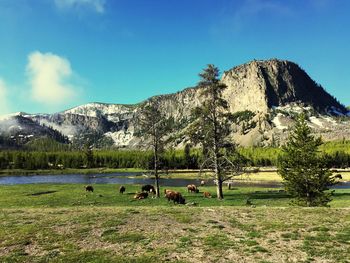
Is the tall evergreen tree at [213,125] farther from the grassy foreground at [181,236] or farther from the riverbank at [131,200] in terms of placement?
the grassy foreground at [181,236]

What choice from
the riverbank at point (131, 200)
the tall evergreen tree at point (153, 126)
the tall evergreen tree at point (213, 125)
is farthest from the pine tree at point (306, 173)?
the tall evergreen tree at point (153, 126)

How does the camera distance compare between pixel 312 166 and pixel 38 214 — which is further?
pixel 312 166

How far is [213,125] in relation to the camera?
159 feet

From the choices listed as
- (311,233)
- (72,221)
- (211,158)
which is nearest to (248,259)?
(311,233)

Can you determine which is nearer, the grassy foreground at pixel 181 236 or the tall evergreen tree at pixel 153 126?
the grassy foreground at pixel 181 236

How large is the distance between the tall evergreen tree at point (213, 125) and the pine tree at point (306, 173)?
12.5 meters

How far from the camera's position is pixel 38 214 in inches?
1065

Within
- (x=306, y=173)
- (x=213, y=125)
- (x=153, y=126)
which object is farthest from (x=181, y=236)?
(x=153, y=126)

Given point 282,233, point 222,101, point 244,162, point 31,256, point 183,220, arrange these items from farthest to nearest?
1. point 244,162
2. point 222,101
3. point 183,220
4. point 282,233
5. point 31,256

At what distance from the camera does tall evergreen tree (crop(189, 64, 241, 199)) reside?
48.1m

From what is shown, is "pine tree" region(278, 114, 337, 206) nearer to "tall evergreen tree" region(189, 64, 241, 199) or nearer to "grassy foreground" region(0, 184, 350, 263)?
"grassy foreground" region(0, 184, 350, 263)

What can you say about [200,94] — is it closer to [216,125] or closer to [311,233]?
[216,125]

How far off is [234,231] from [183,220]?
406 centimetres

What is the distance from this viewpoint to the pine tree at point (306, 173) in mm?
34719
